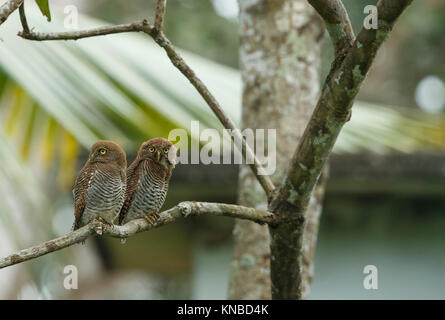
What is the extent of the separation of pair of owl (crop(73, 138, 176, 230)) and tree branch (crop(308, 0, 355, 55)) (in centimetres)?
65

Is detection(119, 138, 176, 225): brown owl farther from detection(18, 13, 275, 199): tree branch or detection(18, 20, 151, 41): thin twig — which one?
detection(18, 20, 151, 41): thin twig

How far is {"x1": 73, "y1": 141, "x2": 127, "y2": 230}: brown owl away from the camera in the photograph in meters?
2.03

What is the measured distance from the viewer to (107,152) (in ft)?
6.65

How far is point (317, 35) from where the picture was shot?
133 inches

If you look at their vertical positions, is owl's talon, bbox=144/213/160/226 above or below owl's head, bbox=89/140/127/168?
below

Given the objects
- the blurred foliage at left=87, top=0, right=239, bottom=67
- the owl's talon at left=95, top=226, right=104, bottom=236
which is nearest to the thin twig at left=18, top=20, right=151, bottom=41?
the owl's talon at left=95, top=226, right=104, bottom=236

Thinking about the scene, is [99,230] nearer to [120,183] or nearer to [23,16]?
[120,183]

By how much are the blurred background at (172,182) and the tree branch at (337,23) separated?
38.9 inches

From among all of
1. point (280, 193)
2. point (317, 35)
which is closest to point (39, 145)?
point (280, 193)

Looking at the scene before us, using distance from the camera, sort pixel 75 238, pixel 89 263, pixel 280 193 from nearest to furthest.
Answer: pixel 75 238 < pixel 280 193 < pixel 89 263

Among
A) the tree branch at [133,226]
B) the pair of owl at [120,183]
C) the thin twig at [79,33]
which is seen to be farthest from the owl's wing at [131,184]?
the thin twig at [79,33]

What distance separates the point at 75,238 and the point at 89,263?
7.34m

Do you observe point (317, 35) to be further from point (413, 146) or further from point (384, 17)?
point (413, 146)

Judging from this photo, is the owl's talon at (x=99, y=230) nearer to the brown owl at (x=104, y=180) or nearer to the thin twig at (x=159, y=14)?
the brown owl at (x=104, y=180)
